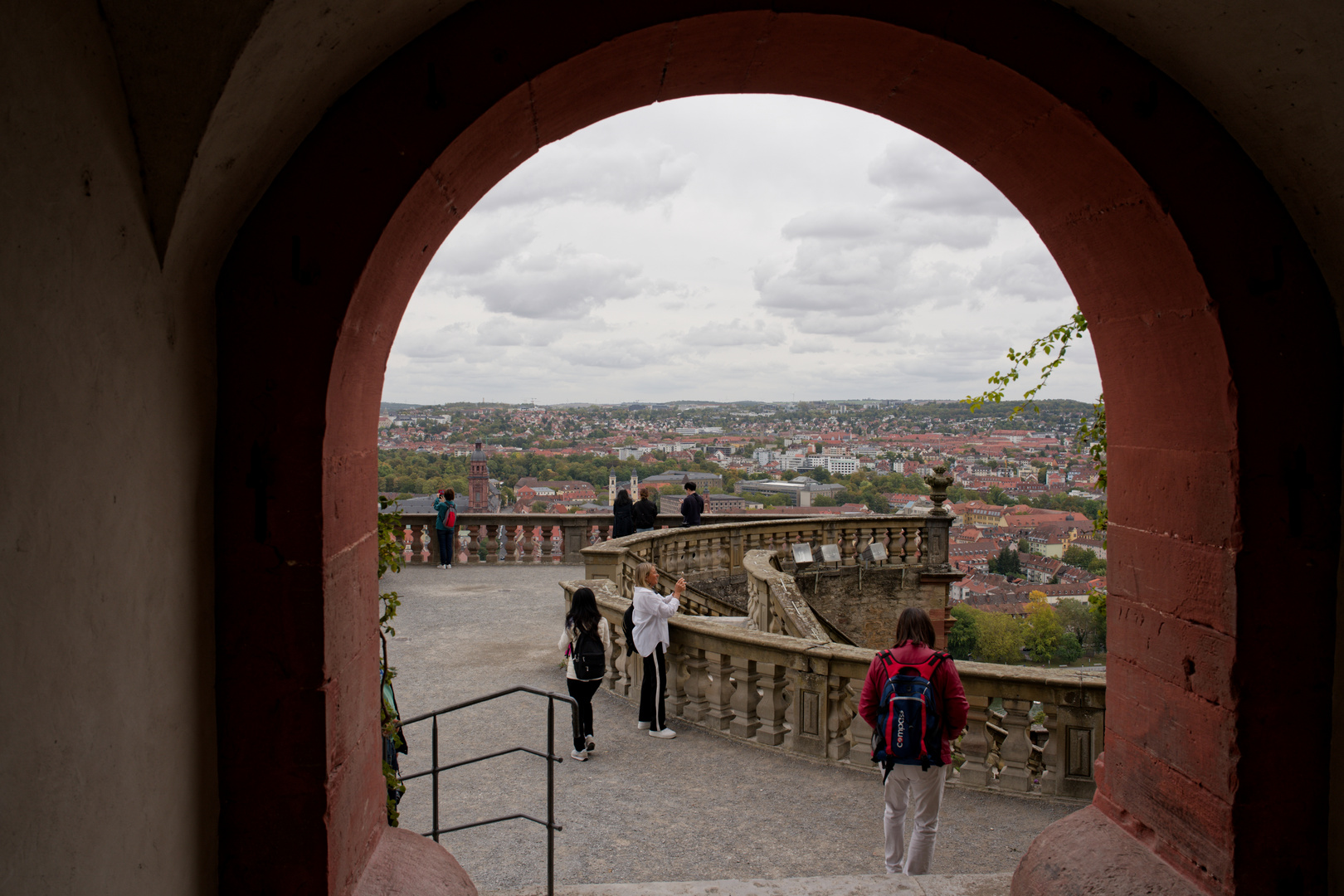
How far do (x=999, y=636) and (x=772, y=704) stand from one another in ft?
47.6

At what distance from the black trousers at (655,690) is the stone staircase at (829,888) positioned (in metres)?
3.60

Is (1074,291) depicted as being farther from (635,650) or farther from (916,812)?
(635,650)

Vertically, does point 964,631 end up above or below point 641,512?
below

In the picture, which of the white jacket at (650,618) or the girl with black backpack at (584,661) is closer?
the girl with black backpack at (584,661)

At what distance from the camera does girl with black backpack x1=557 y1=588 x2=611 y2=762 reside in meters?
6.93

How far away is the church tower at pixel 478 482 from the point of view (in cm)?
2019

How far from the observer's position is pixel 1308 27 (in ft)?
8.03

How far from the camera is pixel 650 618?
7387 mm

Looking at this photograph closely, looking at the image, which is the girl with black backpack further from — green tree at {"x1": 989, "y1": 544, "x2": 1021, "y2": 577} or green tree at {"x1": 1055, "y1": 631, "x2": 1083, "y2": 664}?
green tree at {"x1": 989, "y1": 544, "x2": 1021, "y2": 577}

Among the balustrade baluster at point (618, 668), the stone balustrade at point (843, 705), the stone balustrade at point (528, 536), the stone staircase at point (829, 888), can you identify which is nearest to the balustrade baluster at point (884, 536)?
→ the stone balustrade at point (528, 536)

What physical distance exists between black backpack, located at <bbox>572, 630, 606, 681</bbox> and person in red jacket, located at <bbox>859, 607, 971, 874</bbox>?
105 inches

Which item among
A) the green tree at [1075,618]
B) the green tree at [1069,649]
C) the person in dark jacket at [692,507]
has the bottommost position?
the green tree at [1069,649]

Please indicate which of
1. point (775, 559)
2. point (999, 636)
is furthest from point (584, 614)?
point (999, 636)

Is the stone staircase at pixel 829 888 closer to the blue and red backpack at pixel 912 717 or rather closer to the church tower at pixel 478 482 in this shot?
the blue and red backpack at pixel 912 717
